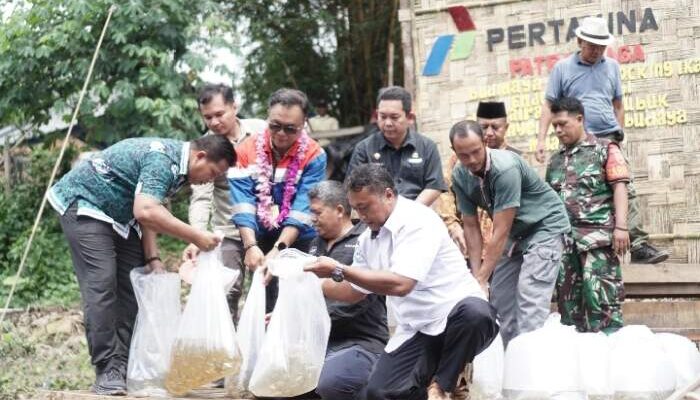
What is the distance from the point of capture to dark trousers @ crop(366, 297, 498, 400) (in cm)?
529

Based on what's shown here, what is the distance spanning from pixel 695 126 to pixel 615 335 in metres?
2.84

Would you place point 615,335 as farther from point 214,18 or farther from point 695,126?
point 214,18

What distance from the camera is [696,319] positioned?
809 centimetres

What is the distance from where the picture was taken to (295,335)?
559 centimetres

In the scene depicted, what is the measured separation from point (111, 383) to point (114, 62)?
573 cm

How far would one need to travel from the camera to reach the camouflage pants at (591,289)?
6883mm

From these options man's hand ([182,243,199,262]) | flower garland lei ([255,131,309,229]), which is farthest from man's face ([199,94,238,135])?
man's hand ([182,243,199,262])

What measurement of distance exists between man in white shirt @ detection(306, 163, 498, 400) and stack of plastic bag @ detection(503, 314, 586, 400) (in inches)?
17.2

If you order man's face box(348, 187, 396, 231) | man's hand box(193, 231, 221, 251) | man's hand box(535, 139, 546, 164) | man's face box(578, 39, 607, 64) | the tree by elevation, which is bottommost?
man's hand box(193, 231, 221, 251)

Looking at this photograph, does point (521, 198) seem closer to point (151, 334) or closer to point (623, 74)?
point (151, 334)

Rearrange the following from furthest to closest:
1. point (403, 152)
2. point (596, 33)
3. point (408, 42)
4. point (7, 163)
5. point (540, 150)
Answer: point (7, 163) < point (408, 42) < point (540, 150) < point (596, 33) < point (403, 152)

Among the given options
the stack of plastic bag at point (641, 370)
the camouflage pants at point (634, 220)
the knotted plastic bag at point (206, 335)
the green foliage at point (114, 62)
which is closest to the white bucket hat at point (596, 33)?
the camouflage pants at point (634, 220)

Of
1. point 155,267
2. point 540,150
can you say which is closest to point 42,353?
point 155,267

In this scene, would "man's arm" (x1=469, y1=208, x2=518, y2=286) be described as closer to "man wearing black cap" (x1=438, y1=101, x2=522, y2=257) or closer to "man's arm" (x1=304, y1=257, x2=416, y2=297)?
"man wearing black cap" (x1=438, y1=101, x2=522, y2=257)
